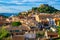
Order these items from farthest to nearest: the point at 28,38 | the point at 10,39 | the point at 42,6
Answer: the point at 42,6 → the point at 28,38 → the point at 10,39

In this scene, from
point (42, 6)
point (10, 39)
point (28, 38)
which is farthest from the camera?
point (42, 6)

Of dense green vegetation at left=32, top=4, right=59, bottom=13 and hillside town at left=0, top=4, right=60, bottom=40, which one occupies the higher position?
hillside town at left=0, top=4, right=60, bottom=40

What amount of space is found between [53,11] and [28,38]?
59.2 ft

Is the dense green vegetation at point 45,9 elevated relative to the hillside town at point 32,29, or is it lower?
lower

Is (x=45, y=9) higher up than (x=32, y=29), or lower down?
lower down

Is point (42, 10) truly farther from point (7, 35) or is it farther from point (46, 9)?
point (7, 35)

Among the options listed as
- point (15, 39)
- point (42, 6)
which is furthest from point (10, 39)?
point (42, 6)

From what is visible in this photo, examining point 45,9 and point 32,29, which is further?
point 45,9

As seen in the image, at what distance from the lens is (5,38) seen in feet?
33.6

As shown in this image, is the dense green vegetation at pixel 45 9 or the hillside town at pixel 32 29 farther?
the dense green vegetation at pixel 45 9

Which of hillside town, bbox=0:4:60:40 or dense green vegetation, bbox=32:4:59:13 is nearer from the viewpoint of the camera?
hillside town, bbox=0:4:60:40

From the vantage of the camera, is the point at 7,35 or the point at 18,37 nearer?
the point at 18,37

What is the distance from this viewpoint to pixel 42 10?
27.8 m

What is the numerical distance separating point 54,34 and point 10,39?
2083 mm
